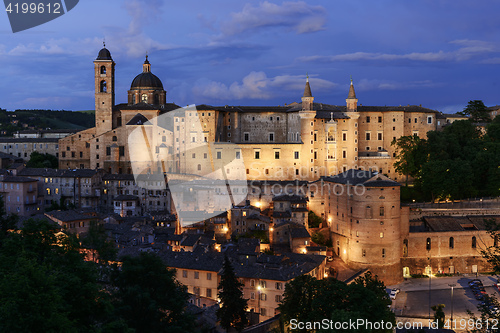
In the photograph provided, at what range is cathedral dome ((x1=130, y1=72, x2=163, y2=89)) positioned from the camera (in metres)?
65.4

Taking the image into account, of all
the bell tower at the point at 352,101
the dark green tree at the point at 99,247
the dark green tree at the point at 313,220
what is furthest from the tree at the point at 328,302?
the bell tower at the point at 352,101

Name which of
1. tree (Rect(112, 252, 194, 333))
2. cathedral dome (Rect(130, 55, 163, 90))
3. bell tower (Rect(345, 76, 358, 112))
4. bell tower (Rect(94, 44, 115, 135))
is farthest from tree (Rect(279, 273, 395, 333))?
cathedral dome (Rect(130, 55, 163, 90))

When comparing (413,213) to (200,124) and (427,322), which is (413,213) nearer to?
(427,322)

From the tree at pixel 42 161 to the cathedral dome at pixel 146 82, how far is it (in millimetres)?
12951

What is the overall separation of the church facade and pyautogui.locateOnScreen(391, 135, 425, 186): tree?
117 inches

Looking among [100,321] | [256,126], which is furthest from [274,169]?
[100,321]

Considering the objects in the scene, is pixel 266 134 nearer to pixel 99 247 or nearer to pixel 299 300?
pixel 99 247

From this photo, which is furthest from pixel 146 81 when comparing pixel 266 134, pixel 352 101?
pixel 352 101

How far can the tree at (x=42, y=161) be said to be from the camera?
5819cm

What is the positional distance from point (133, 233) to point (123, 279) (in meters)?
17.8

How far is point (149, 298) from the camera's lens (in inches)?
812

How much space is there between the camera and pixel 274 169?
182ft

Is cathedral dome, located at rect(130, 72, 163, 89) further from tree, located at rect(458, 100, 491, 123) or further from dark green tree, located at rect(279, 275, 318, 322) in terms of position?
dark green tree, located at rect(279, 275, 318, 322)

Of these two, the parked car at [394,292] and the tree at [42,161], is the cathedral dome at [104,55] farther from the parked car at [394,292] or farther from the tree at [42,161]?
the parked car at [394,292]
